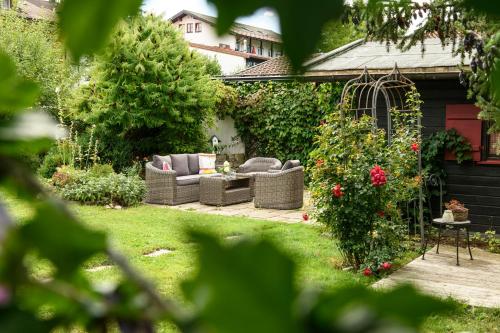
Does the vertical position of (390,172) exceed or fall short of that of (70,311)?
it falls short

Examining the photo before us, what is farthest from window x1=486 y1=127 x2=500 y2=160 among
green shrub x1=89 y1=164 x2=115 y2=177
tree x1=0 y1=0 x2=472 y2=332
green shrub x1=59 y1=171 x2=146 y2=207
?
tree x1=0 y1=0 x2=472 y2=332

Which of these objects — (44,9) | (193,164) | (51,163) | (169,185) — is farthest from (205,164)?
(44,9)

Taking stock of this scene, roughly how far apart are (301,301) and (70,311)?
0.30ft

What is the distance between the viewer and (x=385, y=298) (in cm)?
18

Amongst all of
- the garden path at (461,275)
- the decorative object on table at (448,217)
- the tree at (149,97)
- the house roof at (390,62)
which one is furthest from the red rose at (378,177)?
the tree at (149,97)

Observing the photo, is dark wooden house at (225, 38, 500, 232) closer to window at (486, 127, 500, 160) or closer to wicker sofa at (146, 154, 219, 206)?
window at (486, 127, 500, 160)

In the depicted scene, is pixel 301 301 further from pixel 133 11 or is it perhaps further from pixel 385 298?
pixel 133 11

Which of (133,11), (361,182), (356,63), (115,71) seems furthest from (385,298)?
(115,71)

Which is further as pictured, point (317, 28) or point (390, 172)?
point (390, 172)

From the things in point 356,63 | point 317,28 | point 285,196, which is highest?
point 356,63

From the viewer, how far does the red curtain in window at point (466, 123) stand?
27.0 feet

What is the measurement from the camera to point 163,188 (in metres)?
10.1

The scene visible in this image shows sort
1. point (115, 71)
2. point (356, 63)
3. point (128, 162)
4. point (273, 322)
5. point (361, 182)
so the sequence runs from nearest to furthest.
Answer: point (273, 322)
point (361, 182)
point (356, 63)
point (115, 71)
point (128, 162)

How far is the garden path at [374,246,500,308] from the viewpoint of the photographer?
5027mm
